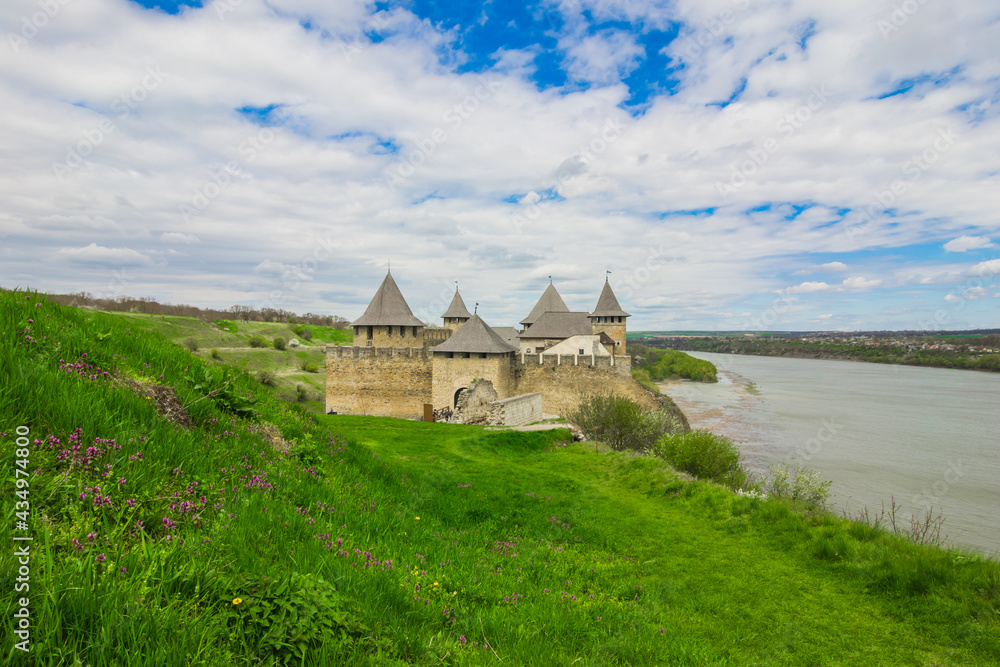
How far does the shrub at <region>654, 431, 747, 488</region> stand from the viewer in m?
15.0

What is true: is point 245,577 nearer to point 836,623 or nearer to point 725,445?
point 836,623

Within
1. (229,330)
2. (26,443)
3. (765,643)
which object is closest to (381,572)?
(26,443)

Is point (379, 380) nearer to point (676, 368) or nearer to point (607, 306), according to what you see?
point (607, 306)

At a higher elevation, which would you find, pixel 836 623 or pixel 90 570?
pixel 90 570

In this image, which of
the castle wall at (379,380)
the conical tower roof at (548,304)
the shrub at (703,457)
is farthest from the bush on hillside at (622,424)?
the conical tower roof at (548,304)

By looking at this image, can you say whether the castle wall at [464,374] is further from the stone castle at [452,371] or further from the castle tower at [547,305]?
the castle tower at [547,305]

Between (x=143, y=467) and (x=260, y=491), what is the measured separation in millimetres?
791

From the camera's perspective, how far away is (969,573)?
16.5 ft

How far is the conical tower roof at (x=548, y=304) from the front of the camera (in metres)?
42.1

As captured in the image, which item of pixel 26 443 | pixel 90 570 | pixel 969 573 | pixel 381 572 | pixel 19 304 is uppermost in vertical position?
pixel 19 304

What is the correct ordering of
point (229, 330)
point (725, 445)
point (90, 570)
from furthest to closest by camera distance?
point (229, 330)
point (725, 445)
point (90, 570)

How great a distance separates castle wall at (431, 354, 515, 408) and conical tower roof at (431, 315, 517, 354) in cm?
39

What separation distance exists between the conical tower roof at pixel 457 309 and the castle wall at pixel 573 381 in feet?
39.0

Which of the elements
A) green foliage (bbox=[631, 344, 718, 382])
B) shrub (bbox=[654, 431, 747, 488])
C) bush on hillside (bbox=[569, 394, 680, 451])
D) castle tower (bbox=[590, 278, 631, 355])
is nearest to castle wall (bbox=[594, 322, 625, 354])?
castle tower (bbox=[590, 278, 631, 355])
